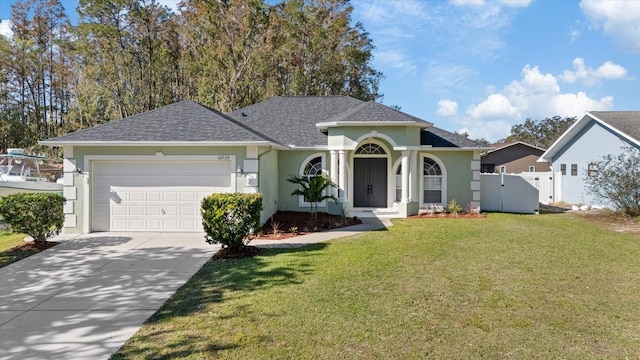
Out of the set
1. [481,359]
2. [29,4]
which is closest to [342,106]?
[481,359]

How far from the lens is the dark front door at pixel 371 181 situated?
52.3 feet

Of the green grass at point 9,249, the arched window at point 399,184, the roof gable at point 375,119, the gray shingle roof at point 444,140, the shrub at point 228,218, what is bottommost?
the green grass at point 9,249

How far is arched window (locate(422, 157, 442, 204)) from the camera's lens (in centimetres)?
1577

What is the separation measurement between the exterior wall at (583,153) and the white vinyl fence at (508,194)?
524 centimetres

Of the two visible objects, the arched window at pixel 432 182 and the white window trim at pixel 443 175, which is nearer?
the white window trim at pixel 443 175

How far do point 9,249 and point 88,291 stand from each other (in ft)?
15.3

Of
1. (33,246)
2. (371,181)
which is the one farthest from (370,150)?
(33,246)

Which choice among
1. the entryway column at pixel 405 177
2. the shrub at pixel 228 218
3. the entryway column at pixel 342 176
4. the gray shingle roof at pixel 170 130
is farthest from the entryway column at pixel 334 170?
the shrub at pixel 228 218

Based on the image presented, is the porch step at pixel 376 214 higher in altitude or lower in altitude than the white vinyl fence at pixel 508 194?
lower

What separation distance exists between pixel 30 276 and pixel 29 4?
133 ft

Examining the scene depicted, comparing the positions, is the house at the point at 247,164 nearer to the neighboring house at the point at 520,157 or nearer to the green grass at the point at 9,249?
the green grass at the point at 9,249

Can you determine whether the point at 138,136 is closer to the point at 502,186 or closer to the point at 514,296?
the point at 514,296

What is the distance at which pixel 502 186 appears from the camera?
16.6m

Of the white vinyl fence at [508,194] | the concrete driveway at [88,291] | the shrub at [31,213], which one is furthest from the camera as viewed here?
the white vinyl fence at [508,194]
